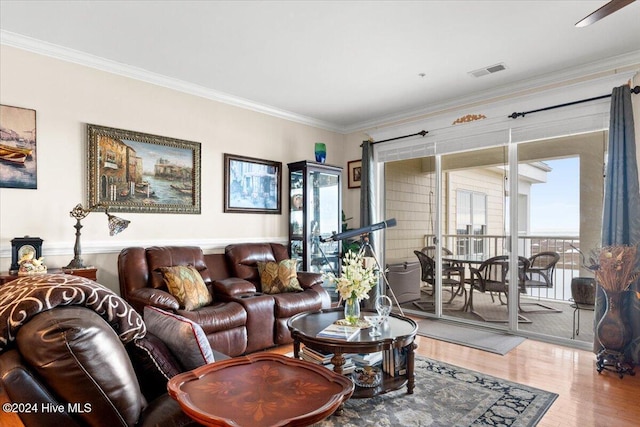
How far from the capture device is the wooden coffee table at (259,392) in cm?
116

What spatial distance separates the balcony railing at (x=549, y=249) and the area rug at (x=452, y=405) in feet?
5.53

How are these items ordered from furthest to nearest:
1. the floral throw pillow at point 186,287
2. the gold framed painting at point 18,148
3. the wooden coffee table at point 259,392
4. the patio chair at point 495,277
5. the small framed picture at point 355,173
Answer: the small framed picture at point 355,173 < the patio chair at point 495,277 < the floral throw pillow at point 186,287 < the gold framed painting at point 18,148 < the wooden coffee table at point 259,392

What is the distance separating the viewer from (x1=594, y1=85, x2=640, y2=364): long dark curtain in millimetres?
3154

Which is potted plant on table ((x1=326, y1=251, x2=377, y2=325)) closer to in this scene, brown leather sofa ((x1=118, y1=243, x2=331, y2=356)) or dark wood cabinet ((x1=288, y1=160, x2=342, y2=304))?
brown leather sofa ((x1=118, y1=243, x2=331, y2=356))

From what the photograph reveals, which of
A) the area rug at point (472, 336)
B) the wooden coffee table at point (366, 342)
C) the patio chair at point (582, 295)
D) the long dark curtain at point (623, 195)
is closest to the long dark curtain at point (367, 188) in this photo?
the area rug at point (472, 336)

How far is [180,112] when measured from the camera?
3992 millimetres

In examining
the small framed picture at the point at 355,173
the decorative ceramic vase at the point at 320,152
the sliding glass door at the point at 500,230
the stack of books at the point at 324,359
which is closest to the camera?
the stack of books at the point at 324,359

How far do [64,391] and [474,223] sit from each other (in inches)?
186

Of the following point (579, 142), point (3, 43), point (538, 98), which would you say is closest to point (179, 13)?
point (3, 43)

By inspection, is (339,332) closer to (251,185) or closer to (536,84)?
(251,185)

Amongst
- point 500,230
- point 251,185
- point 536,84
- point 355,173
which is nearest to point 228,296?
point 251,185

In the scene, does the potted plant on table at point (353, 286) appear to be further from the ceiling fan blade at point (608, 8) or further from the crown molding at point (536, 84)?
the crown molding at point (536, 84)

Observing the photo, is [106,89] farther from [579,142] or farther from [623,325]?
[623,325]

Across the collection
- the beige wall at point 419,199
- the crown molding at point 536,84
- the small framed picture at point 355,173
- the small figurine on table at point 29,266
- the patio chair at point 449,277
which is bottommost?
the patio chair at point 449,277
